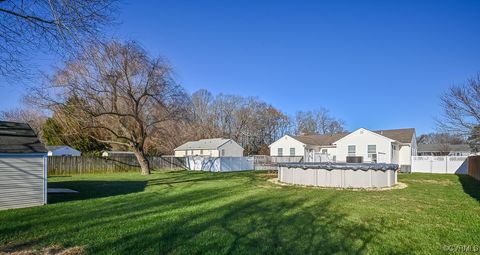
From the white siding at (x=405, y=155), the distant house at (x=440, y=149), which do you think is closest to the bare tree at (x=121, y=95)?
the white siding at (x=405, y=155)

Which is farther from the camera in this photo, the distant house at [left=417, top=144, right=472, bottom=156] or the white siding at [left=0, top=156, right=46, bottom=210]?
the distant house at [left=417, top=144, right=472, bottom=156]

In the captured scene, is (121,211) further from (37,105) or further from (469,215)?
(37,105)

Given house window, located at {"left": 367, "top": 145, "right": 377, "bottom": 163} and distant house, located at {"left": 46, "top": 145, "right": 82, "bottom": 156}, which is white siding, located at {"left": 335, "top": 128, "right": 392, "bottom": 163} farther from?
distant house, located at {"left": 46, "top": 145, "right": 82, "bottom": 156}

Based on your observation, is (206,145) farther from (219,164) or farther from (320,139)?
(320,139)

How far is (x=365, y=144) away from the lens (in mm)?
31531

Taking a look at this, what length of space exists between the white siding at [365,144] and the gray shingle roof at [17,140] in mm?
28311

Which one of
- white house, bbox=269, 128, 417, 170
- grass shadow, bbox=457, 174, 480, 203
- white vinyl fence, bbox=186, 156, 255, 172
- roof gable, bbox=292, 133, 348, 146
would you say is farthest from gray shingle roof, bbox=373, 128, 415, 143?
white vinyl fence, bbox=186, 156, 255, 172

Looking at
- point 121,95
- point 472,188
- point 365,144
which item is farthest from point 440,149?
point 121,95

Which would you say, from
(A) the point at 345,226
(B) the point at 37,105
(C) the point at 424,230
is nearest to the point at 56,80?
(B) the point at 37,105

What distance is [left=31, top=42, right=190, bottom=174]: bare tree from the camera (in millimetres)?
19797

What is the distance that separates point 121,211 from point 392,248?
6425 millimetres

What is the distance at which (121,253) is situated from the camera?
4.86 meters

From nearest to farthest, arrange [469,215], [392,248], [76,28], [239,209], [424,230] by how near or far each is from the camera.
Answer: [392,248], [424,230], [76,28], [469,215], [239,209]

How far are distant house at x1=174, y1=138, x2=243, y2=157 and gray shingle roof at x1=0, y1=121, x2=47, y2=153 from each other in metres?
30.1
